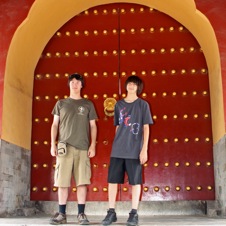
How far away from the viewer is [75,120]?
13.1ft

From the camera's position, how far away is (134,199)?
3697mm

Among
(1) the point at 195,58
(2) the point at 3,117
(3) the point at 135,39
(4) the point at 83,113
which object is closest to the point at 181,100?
(1) the point at 195,58

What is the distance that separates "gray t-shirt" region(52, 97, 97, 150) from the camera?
3.93 meters

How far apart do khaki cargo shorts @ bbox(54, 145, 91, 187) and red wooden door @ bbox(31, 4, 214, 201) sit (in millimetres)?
1765

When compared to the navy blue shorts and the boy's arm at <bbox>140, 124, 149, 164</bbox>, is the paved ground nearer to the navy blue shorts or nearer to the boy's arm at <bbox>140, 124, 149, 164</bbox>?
the navy blue shorts

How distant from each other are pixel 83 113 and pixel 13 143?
5.27ft

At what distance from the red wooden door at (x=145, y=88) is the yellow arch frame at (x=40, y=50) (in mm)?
152

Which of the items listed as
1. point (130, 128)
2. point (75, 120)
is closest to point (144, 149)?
point (130, 128)

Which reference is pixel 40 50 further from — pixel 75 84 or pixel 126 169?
pixel 126 169

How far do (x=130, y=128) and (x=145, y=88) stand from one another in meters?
2.12

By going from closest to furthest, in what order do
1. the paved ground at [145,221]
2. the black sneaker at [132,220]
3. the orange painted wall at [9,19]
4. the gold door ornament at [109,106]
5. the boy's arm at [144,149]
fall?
the black sneaker at [132,220] → the boy's arm at [144,149] → the paved ground at [145,221] → the orange painted wall at [9,19] → the gold door ornament at [109,106]

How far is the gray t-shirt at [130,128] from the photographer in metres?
3.74

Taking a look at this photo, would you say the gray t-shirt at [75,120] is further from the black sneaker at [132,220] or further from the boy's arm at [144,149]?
the black sneaker at [132,220]

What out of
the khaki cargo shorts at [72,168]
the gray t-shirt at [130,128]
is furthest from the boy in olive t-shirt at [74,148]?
the gray t-shirt at [130,128]
